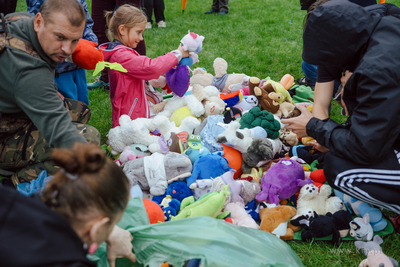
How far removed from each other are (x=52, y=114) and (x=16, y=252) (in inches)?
36.9

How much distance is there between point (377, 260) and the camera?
59.9 inches

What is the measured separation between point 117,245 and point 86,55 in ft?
4.40

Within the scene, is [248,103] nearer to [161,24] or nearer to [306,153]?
[306,153]

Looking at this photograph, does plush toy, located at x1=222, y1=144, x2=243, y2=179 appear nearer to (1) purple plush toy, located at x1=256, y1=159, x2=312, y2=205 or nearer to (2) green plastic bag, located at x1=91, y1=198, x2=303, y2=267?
(1) purple plush toy, located at x1=256, y1=159, x2=312, y2=205

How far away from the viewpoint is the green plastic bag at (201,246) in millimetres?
1240

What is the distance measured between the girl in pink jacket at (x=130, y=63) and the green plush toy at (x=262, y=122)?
29.1 inches

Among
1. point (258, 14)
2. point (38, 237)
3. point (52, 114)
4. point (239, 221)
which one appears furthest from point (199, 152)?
point (258, 14)

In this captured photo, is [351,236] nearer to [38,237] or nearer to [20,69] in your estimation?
[38,237]

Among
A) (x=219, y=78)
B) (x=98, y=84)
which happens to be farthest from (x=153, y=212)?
(x=98, y=84)

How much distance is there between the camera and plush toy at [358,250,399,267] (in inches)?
59.3

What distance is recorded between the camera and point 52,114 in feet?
5.05

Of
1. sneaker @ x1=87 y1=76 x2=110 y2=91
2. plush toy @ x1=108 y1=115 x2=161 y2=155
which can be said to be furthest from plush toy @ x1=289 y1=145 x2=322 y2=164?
sneaker @ x1=87 y1=76 x2=110 y2=91

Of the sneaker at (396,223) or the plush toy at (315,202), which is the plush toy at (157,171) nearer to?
the plush toy at (315,202)

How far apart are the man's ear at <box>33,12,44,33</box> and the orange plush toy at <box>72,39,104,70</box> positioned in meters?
0.47
